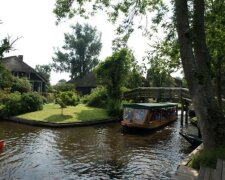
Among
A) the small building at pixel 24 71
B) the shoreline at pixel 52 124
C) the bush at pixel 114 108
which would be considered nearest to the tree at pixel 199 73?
the shoreline at pixel 52 124

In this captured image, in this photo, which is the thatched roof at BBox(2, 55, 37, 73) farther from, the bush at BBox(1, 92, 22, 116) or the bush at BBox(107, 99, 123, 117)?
the bush at BBox(107, 99, 123, 117)

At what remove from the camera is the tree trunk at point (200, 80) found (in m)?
11.0

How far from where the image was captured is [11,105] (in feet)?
122

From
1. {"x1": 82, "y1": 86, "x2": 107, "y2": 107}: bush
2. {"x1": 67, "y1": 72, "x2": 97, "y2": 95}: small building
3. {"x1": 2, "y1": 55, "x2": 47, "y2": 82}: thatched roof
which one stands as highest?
{"x1": 2, "y1": 55, "x2": 47, "y2": 82}: thatched roof

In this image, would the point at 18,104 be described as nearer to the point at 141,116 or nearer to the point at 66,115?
the point at 66,115

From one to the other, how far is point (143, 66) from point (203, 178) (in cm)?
1397

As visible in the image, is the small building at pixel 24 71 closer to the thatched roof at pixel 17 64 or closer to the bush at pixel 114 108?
the thatched roof at pixel 17 64

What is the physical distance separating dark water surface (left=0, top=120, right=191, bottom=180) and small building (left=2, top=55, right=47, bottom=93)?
26.7 m

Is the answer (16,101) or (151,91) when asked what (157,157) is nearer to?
(16,101)

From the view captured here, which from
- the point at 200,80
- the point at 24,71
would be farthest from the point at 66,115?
the point at 200,80

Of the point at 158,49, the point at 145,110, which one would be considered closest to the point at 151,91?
the point at 145,110

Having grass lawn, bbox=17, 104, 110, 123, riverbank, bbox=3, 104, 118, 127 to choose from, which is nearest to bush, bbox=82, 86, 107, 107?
grass lawn, bbox=17, 104, 110, 123

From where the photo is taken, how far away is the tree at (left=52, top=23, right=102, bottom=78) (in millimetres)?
82062

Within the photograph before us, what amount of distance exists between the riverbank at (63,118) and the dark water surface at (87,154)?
6.22 feet
